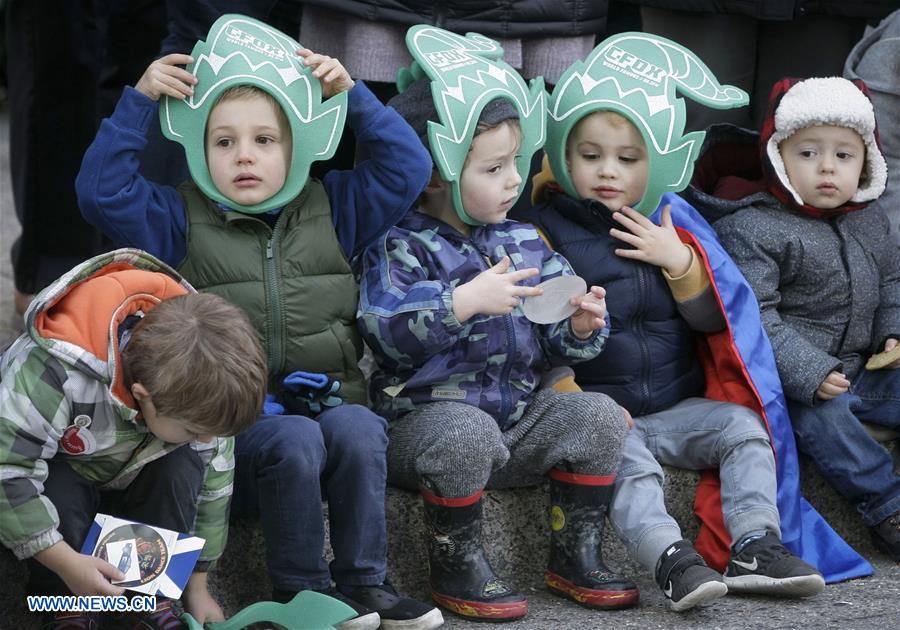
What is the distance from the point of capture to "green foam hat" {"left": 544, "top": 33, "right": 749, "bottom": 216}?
12.7 ft

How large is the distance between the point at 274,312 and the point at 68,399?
2.13 ft

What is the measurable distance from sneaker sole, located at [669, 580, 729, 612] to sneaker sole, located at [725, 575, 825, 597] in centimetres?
17

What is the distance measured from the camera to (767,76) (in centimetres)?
471

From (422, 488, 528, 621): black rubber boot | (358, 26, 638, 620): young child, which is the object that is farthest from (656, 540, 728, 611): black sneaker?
(422, 488, 528, 621): black rubber boot

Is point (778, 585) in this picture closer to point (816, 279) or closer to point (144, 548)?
point (816, 279)

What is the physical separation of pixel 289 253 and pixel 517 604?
1012 mm

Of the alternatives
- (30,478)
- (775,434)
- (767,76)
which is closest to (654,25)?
(767,76)

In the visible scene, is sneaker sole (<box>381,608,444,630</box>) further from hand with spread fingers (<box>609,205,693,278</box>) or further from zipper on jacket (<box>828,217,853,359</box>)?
zipper on jacket (<box>828,217,853,359</box>)

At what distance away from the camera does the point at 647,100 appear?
12.8 ft

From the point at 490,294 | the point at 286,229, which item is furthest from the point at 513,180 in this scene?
the point at 286,229

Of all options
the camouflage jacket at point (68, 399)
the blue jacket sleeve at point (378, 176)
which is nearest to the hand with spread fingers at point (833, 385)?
the blue jacket sleeve at point (378, 176)

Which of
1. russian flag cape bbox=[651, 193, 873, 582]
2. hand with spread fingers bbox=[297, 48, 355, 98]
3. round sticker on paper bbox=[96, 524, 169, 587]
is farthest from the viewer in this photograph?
russian flag cape bbox=[651, 193, 873, 582]

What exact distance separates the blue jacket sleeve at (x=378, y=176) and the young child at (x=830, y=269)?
3.45ft

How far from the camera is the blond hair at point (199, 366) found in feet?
9.46
